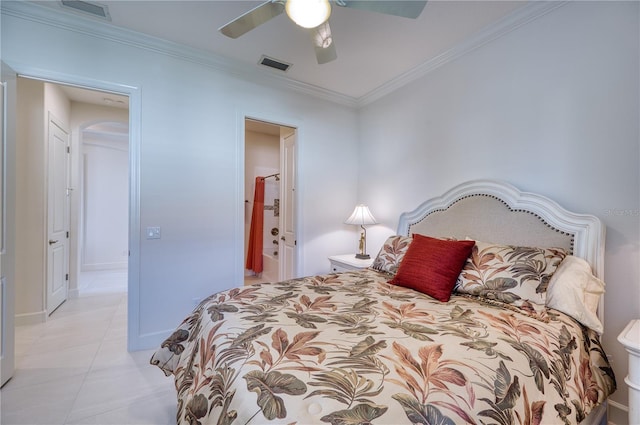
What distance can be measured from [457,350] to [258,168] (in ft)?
15.4

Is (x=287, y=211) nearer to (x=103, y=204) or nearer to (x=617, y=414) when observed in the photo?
(x=617, y=414)

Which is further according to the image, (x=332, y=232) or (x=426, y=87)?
(x=332, y=232)

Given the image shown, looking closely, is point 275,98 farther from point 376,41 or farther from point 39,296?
point 39,296

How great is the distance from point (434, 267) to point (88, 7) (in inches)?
122

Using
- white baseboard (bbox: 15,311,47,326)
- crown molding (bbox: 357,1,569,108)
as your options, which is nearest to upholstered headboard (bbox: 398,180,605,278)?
crown molding (bbox: 357,1,569,108)

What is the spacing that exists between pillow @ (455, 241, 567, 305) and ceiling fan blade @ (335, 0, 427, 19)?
1471 millimetres

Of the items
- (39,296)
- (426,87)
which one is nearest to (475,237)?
(426,87)

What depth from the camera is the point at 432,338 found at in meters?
1.07

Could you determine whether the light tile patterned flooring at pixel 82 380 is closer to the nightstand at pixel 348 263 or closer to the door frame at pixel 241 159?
the door frame at pixel 241 159

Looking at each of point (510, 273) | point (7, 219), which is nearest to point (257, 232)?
point (7, 219)

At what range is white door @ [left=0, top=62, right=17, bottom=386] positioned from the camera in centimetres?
184

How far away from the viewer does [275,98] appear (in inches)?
121

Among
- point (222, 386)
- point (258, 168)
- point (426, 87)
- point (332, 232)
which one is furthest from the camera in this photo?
point (258, 168)

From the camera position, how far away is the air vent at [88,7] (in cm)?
197
